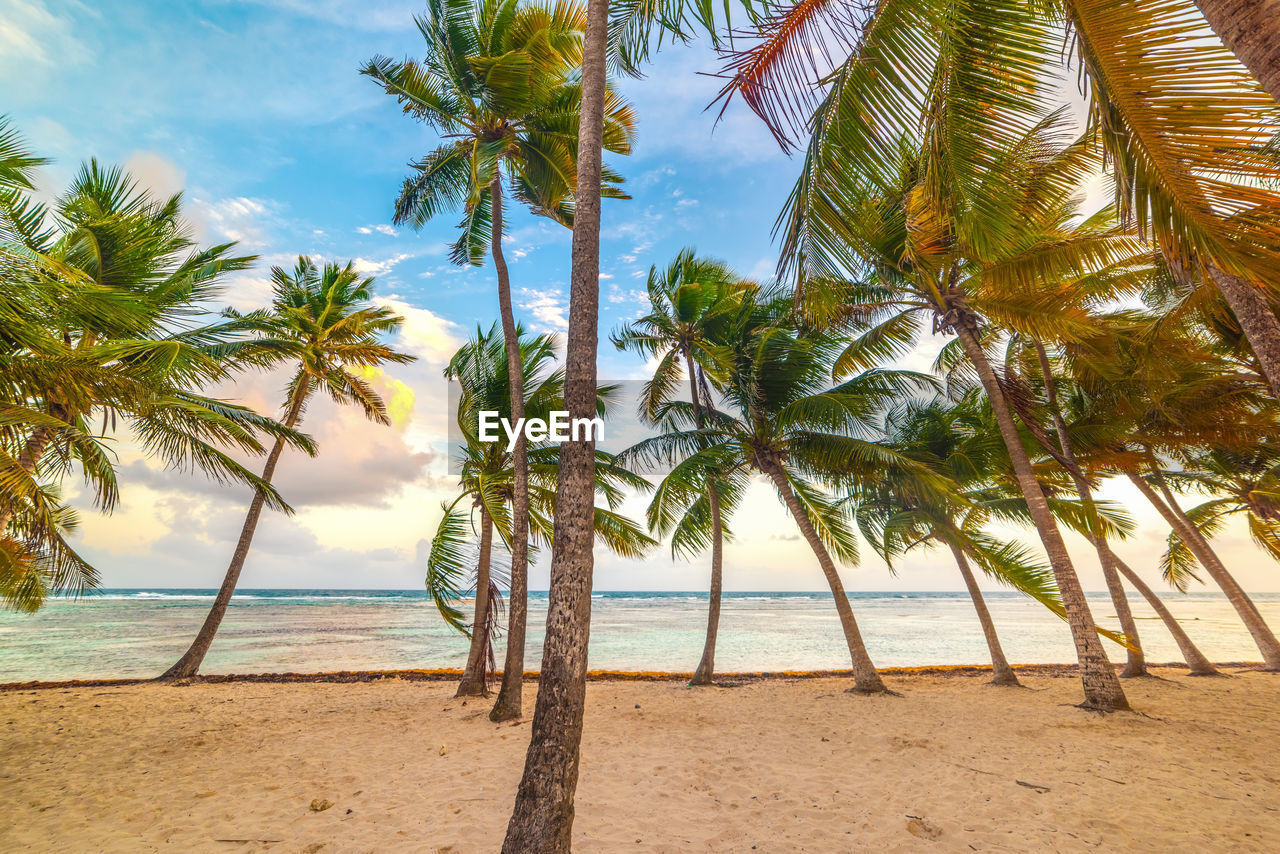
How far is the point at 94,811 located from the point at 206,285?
648 centimetres

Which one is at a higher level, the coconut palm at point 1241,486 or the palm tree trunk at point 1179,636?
the coconut palm at point 1241,486

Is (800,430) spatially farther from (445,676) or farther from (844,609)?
(445,676)

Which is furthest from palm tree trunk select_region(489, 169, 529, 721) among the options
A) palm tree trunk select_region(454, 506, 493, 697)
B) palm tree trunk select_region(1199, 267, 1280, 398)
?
palm tree trunk select_region(1199, 267, 1280, 398)

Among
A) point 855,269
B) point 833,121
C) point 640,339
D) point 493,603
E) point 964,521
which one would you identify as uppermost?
point 640,339

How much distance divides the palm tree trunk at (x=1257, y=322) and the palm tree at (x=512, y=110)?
669 centimetres

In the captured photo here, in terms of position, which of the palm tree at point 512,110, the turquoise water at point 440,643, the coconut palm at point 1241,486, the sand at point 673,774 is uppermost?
the palm tree at point 512,110

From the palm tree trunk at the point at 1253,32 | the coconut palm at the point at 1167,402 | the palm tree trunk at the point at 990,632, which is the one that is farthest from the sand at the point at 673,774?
the palm tree trunk at the point at 1253,32

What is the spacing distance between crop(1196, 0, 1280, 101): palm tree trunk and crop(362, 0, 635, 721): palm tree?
6.30 m

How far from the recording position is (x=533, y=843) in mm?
3117

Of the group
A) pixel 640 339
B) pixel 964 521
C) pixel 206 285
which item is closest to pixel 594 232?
pixel 206 285

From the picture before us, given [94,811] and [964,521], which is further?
[964,521]

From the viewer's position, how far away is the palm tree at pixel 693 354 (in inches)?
409

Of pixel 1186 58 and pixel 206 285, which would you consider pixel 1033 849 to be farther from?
pixel 206 285

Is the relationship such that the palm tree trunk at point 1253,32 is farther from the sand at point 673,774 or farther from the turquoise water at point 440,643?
the turquoise water at point 440,643
